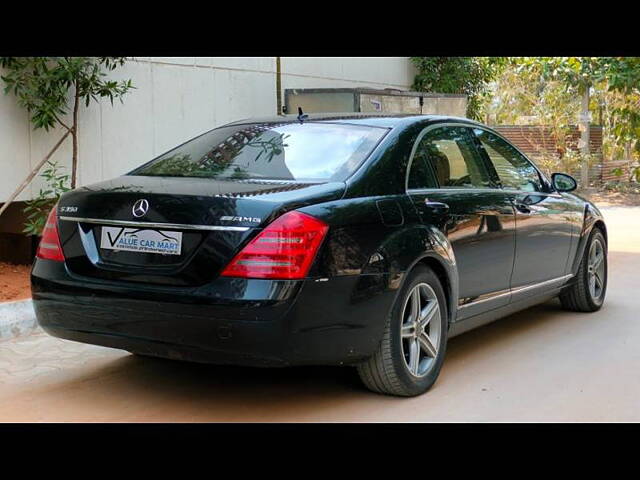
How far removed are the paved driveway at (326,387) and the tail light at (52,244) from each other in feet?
2.60

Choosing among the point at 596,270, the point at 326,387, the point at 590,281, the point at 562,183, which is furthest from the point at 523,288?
the point at 326,387

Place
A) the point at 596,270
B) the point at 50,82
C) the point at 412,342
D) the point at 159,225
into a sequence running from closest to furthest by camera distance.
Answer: the point at 159,225 → the point at 412,342 → the point at 596,270 → the point at 50,82

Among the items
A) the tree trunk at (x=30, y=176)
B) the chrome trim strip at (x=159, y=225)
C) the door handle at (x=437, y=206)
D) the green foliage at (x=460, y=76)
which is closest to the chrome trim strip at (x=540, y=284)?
the door handle at (x=437, y=206)

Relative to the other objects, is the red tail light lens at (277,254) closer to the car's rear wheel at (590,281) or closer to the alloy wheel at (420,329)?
the alloy wheel at (420,329)

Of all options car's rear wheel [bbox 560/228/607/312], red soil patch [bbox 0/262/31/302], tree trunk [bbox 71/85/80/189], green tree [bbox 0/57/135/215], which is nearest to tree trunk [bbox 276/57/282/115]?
green tree [bbox 0/57/135/215]

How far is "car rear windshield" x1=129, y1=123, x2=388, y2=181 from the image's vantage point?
467cm

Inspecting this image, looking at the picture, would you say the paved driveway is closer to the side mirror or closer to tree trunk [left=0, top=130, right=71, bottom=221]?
the side mirror

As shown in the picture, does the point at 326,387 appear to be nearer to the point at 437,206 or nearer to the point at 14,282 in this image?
the point at 437,206

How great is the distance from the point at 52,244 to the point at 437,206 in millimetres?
2109

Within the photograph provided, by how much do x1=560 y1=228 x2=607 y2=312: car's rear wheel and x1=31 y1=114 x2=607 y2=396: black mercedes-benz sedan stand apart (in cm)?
163

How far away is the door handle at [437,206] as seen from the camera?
4.89m

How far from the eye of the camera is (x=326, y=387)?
4910 mm
